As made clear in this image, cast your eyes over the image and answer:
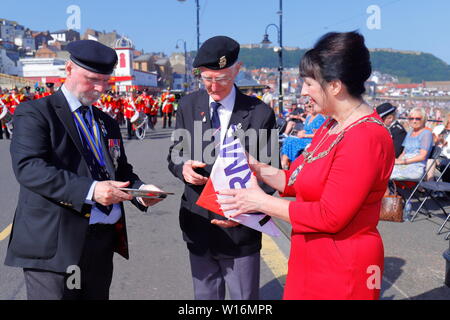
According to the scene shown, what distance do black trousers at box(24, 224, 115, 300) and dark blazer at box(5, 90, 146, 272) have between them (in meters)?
0.09

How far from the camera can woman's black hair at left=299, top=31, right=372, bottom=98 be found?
170 cm

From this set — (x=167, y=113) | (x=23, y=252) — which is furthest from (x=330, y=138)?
(x=167, y=113)

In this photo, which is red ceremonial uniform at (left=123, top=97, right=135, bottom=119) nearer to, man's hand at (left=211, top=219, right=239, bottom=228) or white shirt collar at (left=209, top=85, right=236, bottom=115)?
white shirt collar at (left=209, top=85, right=236, bottom=115)

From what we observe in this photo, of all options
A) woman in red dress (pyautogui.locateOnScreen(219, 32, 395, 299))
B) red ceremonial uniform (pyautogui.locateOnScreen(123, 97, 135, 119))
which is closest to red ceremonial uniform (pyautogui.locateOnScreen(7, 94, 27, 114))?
red ceremonial uniform (pyautogui.locateOnScreen(123, 97, 135, 119))

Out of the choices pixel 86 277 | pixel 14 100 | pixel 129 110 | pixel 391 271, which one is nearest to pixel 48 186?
pixel 86 277

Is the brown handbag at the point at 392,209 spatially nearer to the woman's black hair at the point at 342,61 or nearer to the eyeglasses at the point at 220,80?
the eyeglasses at the point at 220,80

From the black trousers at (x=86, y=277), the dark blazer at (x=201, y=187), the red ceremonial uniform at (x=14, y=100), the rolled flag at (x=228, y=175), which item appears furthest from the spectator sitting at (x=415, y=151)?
the red ceremonial uniform at (x=14, y=100)

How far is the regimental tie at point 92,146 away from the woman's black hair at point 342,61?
47.8 inches

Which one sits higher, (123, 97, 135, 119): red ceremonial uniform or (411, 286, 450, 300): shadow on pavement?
(123, 97, 135, 119): red ceremonial uniform

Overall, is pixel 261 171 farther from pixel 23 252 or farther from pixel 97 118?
pixel 23 252

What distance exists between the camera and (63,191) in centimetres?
190

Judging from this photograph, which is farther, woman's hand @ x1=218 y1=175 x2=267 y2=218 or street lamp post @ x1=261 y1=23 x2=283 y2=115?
street lamp post @ x1=261 y1=23 x2=283 y2=115

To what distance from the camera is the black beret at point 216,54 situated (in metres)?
2.32

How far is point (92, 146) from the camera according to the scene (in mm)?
2193
